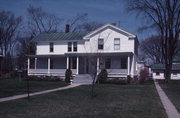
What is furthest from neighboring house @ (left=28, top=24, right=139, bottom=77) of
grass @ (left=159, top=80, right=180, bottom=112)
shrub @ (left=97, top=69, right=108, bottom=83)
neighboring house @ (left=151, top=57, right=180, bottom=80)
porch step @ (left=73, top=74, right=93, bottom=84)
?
neighboring house @ (left=151, top=57, right=180, bottom=80)

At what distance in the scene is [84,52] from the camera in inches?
1142

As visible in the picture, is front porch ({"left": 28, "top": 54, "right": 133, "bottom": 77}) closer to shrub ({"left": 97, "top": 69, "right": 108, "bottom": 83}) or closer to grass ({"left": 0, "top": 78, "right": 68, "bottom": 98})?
shrub ({"left": 97, "top": 69, "right": 108, "bottom": 83})

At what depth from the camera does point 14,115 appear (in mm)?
7754

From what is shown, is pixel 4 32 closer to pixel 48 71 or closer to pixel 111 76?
pixel 48 71

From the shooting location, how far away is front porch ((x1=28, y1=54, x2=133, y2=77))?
26688 mm

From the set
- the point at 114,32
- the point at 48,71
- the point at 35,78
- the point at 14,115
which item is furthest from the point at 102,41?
the point at 14,115

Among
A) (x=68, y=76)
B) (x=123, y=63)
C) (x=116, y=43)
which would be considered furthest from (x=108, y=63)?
(x=68, y=76)

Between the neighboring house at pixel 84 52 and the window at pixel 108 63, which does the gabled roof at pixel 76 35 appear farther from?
the window at pixel 108 63

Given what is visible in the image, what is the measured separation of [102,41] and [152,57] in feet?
149

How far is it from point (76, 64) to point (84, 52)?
2380 millimetres

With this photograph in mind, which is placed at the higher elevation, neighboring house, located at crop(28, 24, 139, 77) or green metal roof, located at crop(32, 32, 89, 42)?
green metal roof, located at crop(32, 32, 89, 42)

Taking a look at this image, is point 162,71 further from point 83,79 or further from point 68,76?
point 68,76

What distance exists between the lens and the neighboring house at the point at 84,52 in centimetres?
2683

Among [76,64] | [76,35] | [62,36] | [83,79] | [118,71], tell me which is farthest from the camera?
[62,36]
